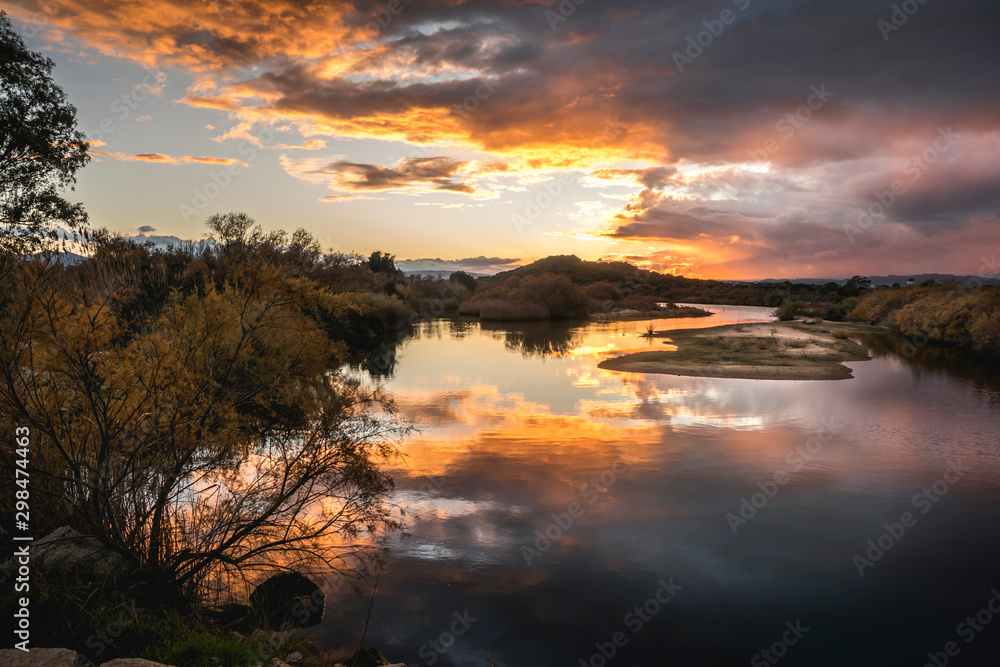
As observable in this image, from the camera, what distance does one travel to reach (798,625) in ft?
19.7

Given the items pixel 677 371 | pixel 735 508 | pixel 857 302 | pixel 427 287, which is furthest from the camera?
pixel 427 287

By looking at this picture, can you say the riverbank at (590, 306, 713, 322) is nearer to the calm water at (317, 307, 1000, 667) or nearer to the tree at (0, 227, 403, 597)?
the calm water at (317, 307, 1000, 667)

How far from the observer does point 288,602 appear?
5.91 meters

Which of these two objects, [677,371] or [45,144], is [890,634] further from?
[45,144]

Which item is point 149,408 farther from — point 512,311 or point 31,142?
point 512,311

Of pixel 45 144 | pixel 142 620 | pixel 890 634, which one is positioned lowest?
pixel 890 634

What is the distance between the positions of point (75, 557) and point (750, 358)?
80.5 feet

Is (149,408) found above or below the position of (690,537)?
above

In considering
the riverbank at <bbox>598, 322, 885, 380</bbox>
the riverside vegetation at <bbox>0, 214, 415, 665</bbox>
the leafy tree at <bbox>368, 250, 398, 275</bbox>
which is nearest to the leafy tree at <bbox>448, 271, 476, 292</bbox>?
the leafy tree at <bbox>368, 250, 398, 275</bbox>

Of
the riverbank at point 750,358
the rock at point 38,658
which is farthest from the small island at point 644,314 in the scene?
the rock at point 38,658

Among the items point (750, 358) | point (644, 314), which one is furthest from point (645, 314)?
point (750, 358)

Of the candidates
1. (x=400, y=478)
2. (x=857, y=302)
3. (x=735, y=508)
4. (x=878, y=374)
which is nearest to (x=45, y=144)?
(x=400, y=478)

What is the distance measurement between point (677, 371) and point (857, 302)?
156ft

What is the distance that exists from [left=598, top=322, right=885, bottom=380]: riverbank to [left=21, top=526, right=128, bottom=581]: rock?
1912 cm
